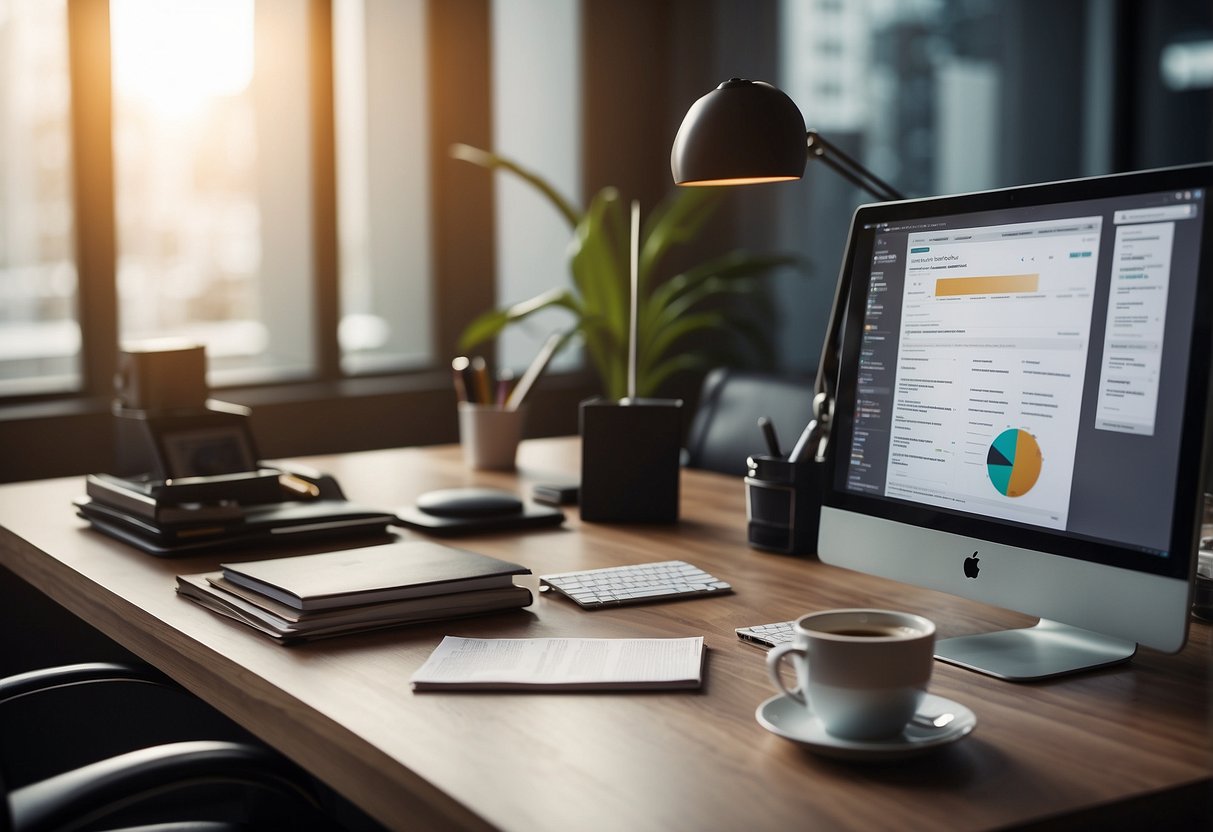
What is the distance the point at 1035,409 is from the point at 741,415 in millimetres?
1351

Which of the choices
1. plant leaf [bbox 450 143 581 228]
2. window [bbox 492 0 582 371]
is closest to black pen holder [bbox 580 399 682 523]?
plant leaf [bbox 450 143 581 228]

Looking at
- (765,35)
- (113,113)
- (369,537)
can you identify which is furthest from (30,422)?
(765,35)

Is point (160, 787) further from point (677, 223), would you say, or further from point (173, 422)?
point (677, 223)

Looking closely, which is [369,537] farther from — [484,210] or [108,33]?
[484,210]

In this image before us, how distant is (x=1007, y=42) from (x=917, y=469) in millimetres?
2892

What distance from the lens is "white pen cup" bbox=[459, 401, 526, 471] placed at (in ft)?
7.34

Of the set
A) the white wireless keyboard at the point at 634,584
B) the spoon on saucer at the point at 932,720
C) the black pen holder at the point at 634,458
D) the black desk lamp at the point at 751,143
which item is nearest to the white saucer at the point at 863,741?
the spoon on saucer at the point at 932,720

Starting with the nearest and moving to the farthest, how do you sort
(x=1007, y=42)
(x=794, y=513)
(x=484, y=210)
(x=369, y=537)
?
(x=794, y=513)
(x=369, y=537)
(x=1007, y=42)
(x=484, y=210)

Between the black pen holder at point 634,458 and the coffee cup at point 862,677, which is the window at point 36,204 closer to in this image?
the black pen holder at point 634,458

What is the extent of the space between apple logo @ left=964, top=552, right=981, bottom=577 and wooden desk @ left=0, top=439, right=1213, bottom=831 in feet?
0.28

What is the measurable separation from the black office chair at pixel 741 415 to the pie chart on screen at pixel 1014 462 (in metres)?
1.13

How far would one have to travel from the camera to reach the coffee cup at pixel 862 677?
0.84 metres

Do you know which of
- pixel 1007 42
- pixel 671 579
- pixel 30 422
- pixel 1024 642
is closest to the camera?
pixel 1024 642

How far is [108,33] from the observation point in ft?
11.1
